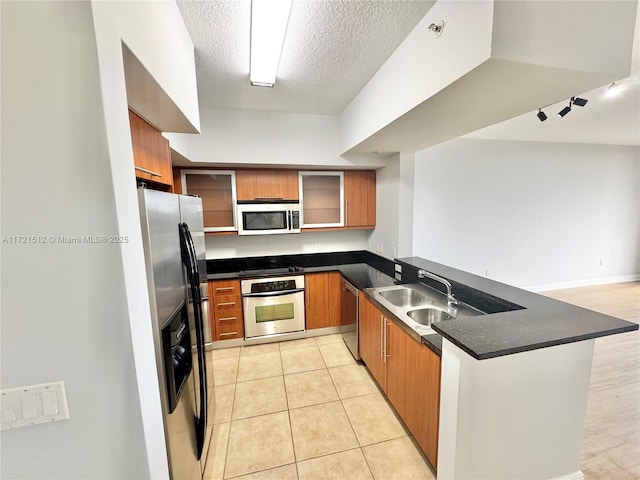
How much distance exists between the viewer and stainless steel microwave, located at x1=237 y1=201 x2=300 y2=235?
303cm

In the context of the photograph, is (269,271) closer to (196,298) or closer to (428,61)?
(196,298)

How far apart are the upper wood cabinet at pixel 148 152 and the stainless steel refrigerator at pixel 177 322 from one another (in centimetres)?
26

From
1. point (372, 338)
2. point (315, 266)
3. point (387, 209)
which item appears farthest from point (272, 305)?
point (387, 209)

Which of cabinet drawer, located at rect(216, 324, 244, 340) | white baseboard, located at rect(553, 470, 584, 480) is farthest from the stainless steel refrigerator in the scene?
white baseboard, located at rect(553, 470, 584, 480)

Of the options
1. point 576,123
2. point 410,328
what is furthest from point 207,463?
point 576,123

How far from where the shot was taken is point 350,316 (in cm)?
288

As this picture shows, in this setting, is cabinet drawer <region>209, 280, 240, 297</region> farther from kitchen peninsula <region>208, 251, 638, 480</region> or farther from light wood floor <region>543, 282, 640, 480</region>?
light wood floor <region>543, 282, 640, 480</region>

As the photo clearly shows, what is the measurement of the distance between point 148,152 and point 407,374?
2.14 m

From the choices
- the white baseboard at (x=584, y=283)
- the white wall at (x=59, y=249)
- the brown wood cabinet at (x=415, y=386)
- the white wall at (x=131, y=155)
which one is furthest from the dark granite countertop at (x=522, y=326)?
the white baseboard at (x=584, y=283)

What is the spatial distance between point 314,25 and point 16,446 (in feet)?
7.08

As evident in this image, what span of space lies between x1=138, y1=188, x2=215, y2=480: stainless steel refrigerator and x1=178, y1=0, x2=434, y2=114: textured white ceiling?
1032mm

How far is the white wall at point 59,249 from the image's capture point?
69 cm

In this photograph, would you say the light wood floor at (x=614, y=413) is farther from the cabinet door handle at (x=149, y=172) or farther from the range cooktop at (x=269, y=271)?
the cabinet door handle at (x=149, y=172)

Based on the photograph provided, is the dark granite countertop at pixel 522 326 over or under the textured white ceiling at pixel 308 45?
under
